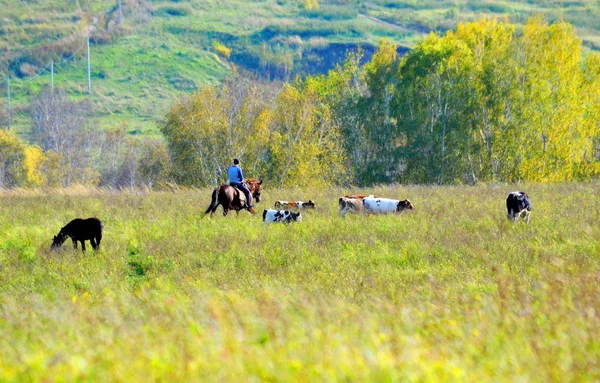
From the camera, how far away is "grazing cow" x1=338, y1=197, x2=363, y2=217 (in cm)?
2233

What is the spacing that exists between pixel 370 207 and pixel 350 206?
554 millimetres

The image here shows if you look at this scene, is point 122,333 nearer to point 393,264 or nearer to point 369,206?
point 393,264

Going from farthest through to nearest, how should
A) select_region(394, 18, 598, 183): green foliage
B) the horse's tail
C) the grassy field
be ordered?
select_region(394, 18, 598, 183): green foliage
the horse's tail
the grassy field

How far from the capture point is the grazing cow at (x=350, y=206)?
879 inches

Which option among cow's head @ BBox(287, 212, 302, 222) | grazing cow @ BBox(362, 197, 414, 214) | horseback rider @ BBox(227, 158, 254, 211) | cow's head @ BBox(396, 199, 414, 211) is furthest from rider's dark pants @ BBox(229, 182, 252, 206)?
cow's head @ BBox(396, 199, 414, 211)

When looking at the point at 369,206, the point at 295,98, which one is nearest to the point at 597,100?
the point at 295,98

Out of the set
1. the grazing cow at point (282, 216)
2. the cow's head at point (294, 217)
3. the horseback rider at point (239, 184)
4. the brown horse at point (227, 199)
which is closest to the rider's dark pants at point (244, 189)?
the horseback rider at point (239, 184)

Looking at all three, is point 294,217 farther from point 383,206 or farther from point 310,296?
point 310,296

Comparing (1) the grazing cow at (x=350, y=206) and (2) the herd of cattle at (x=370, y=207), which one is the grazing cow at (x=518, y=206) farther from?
(1) the grazing cow at (x=350, y=206)

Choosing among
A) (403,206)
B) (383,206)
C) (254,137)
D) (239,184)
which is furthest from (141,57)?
(403,206)

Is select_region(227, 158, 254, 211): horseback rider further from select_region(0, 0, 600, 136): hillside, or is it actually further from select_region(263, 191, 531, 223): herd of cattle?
select_region(0, 0, 600, 136): hillside

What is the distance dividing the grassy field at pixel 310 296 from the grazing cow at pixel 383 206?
71 centimetres

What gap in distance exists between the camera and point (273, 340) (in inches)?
247

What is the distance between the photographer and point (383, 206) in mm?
22406
